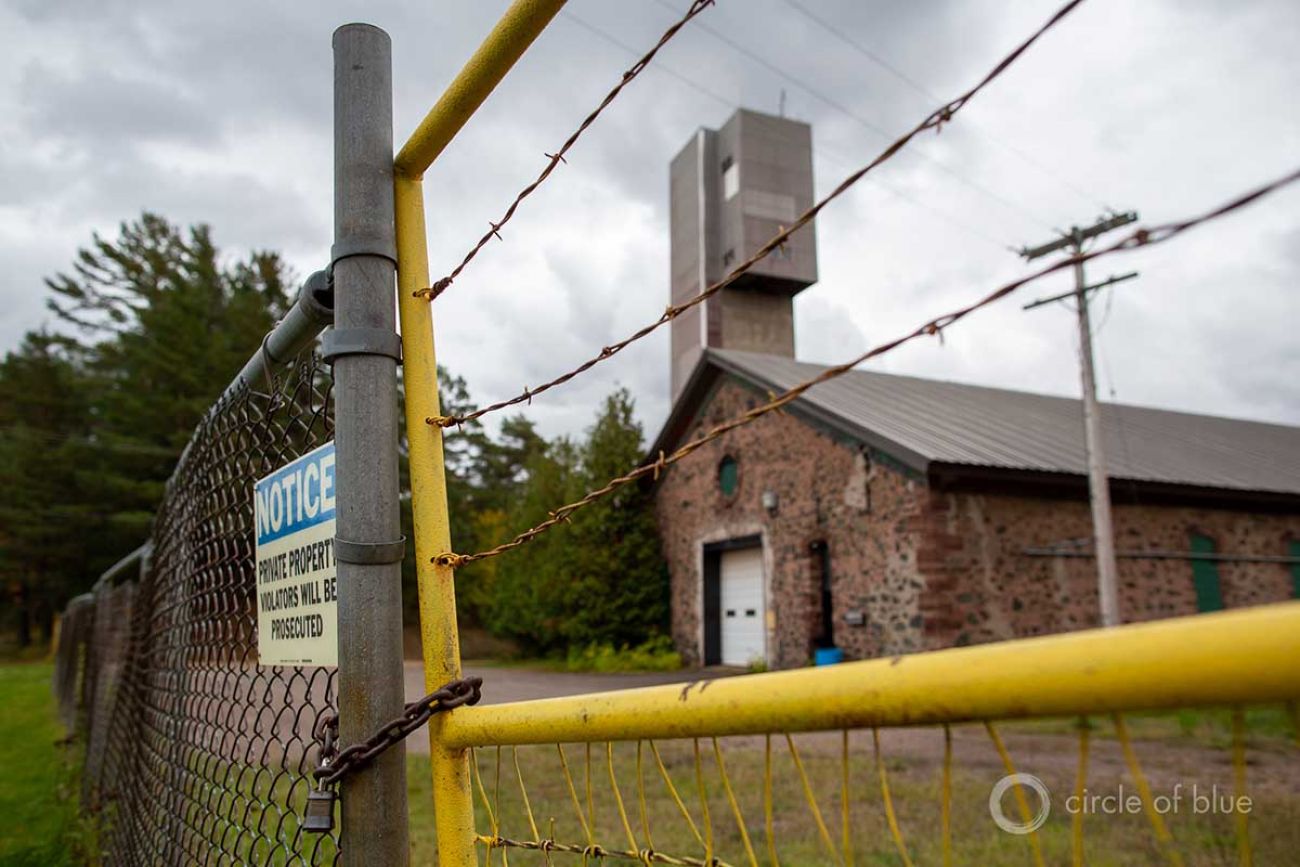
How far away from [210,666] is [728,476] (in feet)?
45.1

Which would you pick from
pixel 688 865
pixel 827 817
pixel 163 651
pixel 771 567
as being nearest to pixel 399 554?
pixel 688 865

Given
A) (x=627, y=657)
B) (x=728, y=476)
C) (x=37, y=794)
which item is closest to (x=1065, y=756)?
(x=37, y=794)

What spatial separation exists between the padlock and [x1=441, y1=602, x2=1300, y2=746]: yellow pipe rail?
0.55 metres

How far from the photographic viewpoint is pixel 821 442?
44.2 feet

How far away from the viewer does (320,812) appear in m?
1.29

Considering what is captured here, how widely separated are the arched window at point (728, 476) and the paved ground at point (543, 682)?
118 inches

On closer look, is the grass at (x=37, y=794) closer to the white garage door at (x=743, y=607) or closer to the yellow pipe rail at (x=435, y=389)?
the yellow pipe rail at (x=435, y=389)

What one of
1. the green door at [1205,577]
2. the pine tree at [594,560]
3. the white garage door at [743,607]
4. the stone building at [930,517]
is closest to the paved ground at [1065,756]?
the stone building at [930,517]

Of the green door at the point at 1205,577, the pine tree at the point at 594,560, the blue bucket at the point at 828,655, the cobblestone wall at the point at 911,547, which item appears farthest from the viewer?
the pine tree at the point at 594,560

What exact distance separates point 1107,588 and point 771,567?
4694 millimetres

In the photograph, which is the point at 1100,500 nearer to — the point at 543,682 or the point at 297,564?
the point at 543,682

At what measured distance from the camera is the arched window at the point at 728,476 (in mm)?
15516

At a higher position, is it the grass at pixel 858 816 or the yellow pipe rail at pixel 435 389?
the yellow pipe rail at pixel 435 389

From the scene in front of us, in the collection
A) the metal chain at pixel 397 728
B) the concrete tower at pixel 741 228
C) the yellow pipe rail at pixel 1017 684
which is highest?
the concrete tower at pixel 741 228
